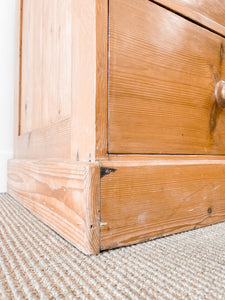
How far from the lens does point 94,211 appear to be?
39 centimetres

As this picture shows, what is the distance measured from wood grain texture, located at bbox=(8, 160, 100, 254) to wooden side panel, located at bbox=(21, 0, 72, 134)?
0.39ft

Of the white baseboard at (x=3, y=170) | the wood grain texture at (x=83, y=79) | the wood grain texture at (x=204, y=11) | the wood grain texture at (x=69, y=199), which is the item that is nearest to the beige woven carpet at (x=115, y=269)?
the wood grain texture at (x=69, y=199)

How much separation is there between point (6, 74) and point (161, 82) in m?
0.75

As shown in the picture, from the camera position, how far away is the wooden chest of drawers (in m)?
0.41

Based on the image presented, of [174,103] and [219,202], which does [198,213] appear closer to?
[219,202]

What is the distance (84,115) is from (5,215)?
13.9 inches

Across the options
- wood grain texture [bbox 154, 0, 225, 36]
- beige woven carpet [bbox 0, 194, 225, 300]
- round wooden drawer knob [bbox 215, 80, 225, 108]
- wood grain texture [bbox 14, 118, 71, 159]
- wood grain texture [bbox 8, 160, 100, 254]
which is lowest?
beige woven carpet [bbox 0, 194, 225, 300]

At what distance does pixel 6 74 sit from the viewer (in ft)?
3.35

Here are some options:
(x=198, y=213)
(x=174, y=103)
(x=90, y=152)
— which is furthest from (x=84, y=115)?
(x=198, y=213)

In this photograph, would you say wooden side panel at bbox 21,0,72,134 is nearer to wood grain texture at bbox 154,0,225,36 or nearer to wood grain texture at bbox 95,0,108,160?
wood grain texture at bbox 95,0,108,160

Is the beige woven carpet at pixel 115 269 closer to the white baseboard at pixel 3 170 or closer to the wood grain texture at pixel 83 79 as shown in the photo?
the wood grain texture at pixel 83 79

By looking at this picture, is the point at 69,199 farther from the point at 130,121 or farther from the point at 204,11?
the point at 204,11

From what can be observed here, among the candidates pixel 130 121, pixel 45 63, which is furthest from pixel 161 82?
pixel 45 63

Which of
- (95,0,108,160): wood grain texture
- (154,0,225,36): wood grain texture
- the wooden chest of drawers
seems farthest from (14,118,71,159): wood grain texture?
(154,0,225,36): wood grain texture
